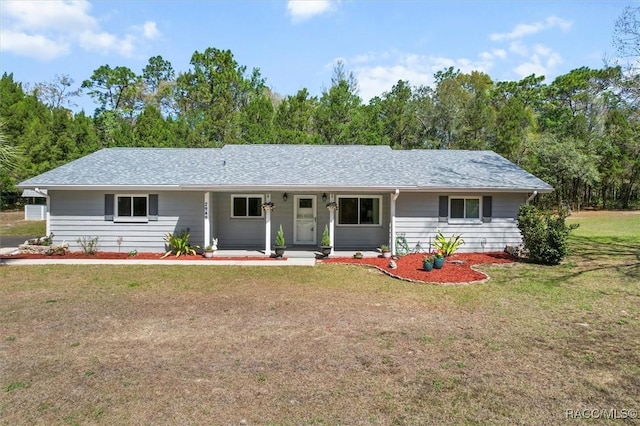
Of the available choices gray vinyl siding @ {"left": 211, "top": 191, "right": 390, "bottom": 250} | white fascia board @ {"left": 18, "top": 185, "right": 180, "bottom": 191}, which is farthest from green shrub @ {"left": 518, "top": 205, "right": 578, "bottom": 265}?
white fascia board @ {"left": 18, "top": 185, "right": 180, "bottom": 191}

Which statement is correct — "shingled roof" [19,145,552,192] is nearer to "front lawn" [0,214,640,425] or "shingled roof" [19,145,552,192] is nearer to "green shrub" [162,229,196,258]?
"green shrub" [162,229,196,258]

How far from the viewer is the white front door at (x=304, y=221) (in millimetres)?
15466

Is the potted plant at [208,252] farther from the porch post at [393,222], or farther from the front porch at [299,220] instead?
the porch post at [393,222]

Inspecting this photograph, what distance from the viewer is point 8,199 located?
98.7 feet

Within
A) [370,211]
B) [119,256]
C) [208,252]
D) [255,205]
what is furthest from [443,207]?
[119,256]

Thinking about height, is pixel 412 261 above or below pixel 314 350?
above

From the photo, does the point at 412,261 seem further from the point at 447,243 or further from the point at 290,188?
the point at 290,188

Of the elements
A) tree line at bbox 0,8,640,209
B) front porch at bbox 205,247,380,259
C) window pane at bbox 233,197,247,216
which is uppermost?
tree line at bbox 0,8,640,209

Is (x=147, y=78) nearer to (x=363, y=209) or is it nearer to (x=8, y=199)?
(x=8, y=199)

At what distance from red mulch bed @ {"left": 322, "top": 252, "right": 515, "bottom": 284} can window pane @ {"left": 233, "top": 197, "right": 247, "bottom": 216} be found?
4117 millimetres

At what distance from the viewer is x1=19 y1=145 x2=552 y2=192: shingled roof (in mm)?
13789

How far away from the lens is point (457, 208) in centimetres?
1473

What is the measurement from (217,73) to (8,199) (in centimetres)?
1853

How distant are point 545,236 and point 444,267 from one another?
139 inches
